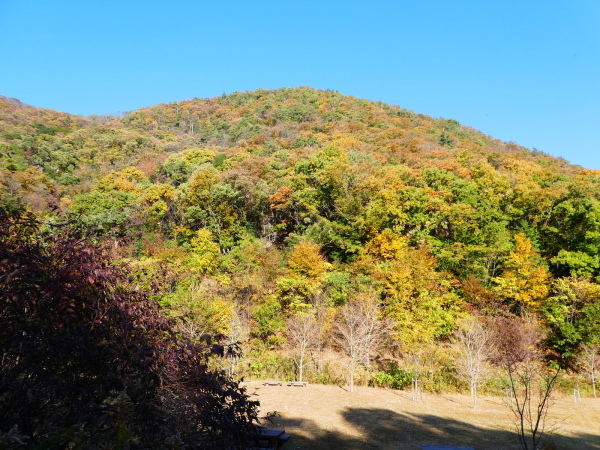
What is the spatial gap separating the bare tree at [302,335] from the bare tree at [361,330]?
1.47 metres

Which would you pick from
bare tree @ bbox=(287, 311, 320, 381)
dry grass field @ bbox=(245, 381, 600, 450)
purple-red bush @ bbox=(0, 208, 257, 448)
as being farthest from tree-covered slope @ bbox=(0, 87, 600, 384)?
purple-red bush @ bbox=(0, 208, 257, 448)

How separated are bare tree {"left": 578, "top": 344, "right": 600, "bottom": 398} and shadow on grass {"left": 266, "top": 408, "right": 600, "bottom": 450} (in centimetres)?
835

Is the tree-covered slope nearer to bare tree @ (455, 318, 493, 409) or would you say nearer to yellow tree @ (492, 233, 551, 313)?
yellow tree @ (492, 233, 551, 313)

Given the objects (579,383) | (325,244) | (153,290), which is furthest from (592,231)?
(153,290)

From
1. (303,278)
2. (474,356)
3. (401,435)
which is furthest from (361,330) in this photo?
(401,435)

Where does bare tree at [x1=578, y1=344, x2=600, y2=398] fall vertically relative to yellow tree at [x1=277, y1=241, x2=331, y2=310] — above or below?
below

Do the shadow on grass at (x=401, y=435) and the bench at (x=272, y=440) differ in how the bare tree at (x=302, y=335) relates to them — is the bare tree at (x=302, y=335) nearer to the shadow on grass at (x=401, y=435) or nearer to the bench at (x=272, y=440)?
the shadow on grass at (x=401, y=435)

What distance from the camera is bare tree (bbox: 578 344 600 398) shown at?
59.3 ft

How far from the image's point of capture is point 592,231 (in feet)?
77.6

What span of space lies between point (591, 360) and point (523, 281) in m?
5.45

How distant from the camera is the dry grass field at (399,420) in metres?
10.0

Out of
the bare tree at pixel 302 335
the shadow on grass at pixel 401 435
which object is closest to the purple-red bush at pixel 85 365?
the shadow on grass at pixel 401 435

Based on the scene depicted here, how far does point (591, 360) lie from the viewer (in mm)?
18125

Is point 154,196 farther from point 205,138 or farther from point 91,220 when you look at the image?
point 205,138
